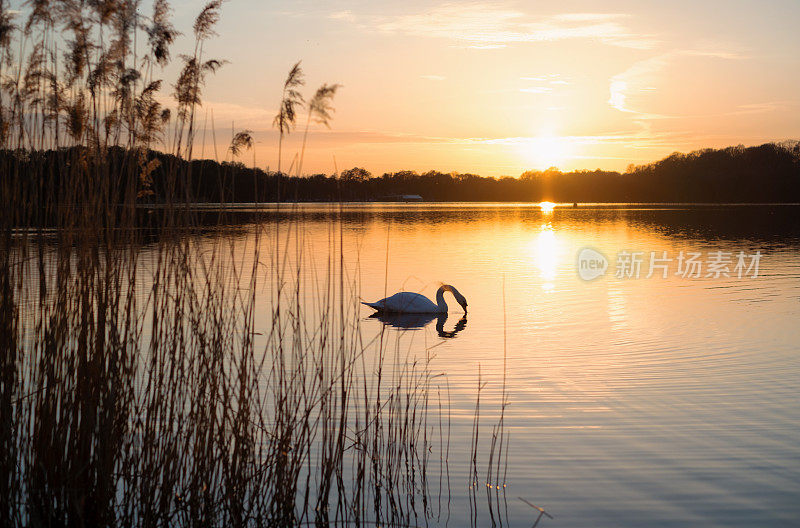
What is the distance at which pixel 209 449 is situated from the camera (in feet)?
11.0

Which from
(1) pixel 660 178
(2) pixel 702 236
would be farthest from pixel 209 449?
(1) pixel 660 178

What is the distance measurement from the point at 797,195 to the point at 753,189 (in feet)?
16.7

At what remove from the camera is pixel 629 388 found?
6.75 m

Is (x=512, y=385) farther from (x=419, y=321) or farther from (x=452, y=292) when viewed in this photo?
(x=452, y=292)

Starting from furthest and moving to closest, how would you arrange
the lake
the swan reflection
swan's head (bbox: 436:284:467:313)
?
swan's head (bbox: 436:284:467:313) < the swan reflection < the lake

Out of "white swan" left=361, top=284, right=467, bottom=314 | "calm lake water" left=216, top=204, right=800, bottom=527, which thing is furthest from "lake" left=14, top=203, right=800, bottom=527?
"white swan" left=361, top=284, right=467, bottom=314

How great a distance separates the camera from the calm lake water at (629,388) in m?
Answer: 4.28

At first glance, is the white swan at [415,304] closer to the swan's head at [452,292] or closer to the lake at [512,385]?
the swan's head at [452,292]

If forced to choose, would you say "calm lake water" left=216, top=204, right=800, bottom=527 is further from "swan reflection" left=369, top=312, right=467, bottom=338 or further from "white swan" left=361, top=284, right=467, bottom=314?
"white swan" left=361, top=284, right=467, bottom=314

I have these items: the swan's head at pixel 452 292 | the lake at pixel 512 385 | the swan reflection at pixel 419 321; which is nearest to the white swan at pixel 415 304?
the swan's head at pixel 452 292

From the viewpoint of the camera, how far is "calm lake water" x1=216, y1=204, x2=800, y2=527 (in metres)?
4.28

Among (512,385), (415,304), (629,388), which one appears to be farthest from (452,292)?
(629,388)

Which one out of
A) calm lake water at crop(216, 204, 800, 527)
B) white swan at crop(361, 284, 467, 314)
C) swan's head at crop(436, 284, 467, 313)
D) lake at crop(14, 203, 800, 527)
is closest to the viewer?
lake at crop(14, 203, 800, 527)

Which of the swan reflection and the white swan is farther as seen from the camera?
the white swan
